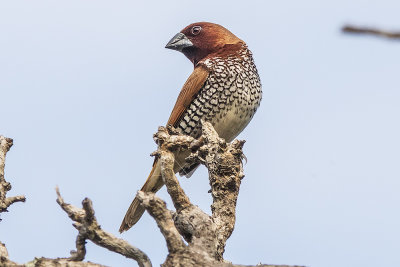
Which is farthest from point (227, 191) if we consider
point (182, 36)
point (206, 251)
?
point (182, 36)

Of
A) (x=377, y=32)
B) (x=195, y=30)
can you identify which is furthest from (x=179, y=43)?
(x=377, y=32)

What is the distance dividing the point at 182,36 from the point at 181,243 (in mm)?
5621

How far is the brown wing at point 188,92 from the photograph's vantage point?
7.35m

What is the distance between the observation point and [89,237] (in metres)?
3.57

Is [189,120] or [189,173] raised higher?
[189,120]

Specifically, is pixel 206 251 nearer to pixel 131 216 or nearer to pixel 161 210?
pixel 161 210

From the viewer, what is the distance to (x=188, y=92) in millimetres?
7387

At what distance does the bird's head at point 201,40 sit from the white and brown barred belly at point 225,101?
83 cm

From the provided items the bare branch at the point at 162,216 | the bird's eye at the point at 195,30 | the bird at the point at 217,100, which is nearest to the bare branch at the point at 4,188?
the bare branch at the point at 162,216

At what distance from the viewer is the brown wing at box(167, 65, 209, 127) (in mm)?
7352

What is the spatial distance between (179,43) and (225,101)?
192 centimetres

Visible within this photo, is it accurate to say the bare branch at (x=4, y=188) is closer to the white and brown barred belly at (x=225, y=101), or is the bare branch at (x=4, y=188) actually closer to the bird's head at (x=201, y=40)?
the white and brown barred belly at (x=225, y=101)

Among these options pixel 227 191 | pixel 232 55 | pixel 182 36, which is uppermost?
pixel 182 36

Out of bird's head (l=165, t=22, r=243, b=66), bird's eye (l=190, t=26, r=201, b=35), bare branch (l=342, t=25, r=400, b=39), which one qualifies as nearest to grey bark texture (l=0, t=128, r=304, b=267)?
bare branch (l=342, t=25, r=400, b=39)
